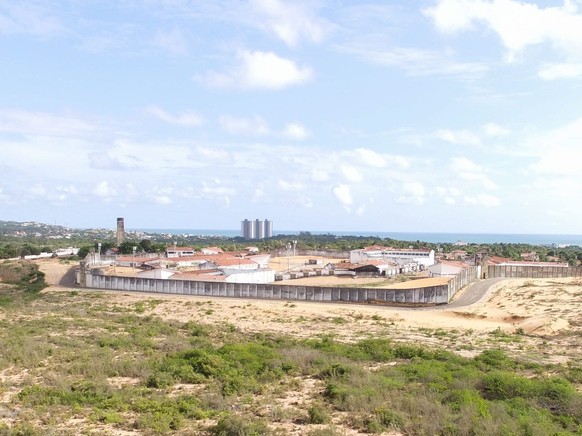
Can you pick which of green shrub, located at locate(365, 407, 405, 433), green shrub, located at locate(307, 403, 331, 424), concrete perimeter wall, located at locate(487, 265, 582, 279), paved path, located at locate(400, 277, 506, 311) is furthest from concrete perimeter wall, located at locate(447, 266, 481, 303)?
green shrub, located at locate(307, 403, 331, 424)

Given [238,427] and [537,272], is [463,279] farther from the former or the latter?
[238,427]

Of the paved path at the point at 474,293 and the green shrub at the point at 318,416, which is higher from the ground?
the green shrub at the point at 318,416

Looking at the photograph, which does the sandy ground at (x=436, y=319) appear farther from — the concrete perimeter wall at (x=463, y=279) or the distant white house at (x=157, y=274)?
the distant white house at (x=157, y=274)

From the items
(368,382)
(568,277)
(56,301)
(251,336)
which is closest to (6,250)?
(56,301)

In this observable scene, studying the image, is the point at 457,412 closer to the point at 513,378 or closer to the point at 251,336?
the point at 513,378

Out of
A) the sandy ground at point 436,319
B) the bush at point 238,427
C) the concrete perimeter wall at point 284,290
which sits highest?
the bush at point 238,427

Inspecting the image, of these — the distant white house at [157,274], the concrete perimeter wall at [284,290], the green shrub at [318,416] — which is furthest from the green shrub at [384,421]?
the distant white house at [157,274]

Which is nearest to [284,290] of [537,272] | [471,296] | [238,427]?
[471,296]
